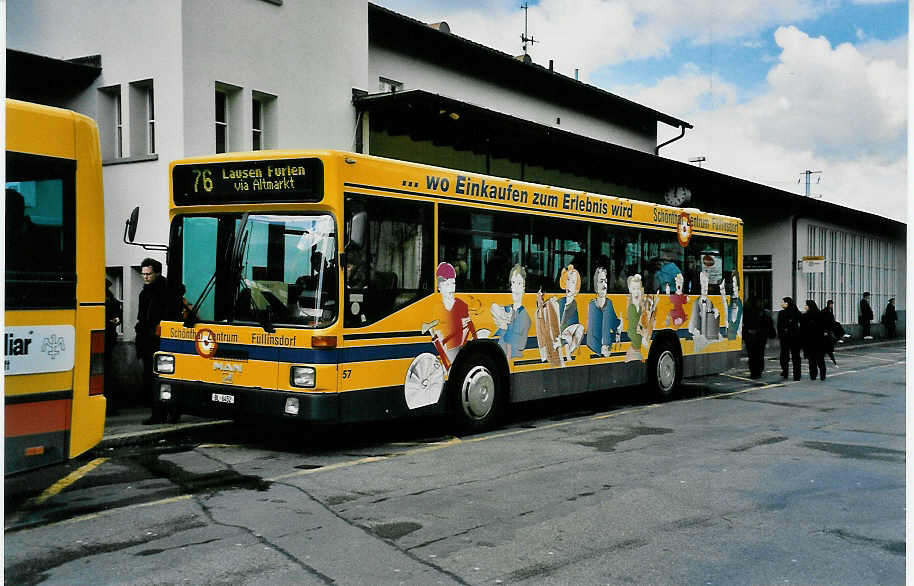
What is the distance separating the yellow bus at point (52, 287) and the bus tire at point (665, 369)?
9390mm

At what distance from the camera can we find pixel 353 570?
548cm

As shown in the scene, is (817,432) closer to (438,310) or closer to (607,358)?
(607,358)

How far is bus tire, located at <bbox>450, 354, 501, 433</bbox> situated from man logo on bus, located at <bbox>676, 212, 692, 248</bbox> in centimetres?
537

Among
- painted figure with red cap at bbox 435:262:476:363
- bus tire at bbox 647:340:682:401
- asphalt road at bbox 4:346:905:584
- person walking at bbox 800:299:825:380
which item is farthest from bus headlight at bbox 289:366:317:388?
person walking at bbox 800:299:825:380

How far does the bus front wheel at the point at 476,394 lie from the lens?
1074 centimetres

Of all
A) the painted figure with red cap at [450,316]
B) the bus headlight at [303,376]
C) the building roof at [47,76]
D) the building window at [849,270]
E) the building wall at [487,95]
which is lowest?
the bus headlight at [303,376]

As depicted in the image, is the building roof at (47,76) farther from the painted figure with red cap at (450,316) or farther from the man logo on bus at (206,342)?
the painted figure with red cap at (450,316)

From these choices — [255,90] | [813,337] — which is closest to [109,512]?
[255,90]

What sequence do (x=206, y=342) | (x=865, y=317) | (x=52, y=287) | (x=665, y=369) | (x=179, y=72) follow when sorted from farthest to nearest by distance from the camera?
(x=865, y=317) < (x=665, y=369) < (x=179, y=72) < (x=206, y=342) < (x=52, y=287)

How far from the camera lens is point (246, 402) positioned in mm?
9312

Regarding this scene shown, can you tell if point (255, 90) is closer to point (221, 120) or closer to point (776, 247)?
point (221, 120)

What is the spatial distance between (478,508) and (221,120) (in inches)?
410

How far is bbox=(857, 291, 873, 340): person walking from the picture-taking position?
3753 cm

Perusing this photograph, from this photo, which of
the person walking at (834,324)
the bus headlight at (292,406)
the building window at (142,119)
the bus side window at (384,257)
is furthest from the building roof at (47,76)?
the person walking at (834,324)
